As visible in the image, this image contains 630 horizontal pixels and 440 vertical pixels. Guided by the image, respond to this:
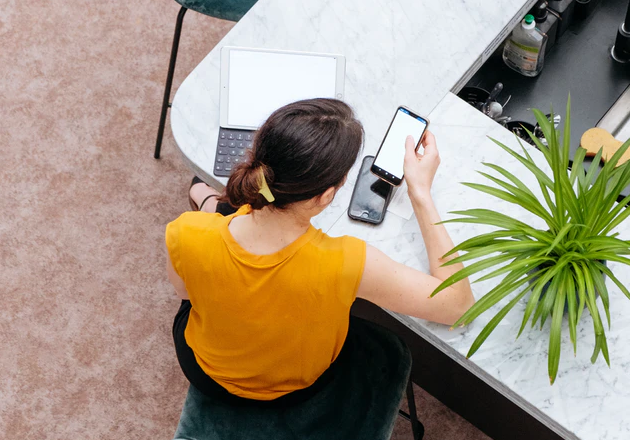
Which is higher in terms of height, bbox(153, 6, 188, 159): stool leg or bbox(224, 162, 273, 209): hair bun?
bbox(224, 162, 273, 209): hair bun

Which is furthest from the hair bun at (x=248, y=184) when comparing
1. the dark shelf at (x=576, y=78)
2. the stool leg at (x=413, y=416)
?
the dark shelf at (x=576, y=78)

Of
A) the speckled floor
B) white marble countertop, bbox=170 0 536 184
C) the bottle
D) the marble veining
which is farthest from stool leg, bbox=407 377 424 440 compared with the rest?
the bottle

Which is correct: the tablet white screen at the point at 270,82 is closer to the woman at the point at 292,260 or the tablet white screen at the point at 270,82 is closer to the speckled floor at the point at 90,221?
the woman at the point at 292,260

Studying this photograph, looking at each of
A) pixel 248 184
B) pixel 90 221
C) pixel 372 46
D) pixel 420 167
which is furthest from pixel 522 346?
pixel 90 221

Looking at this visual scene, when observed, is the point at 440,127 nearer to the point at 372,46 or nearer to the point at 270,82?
the point at 372,46

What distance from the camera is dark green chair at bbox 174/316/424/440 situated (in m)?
1.58

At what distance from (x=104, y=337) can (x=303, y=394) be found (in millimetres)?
1027

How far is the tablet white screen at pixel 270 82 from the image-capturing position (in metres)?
1.61

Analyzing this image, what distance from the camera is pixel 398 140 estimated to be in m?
1.54

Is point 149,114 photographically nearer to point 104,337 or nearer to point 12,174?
point 12,174

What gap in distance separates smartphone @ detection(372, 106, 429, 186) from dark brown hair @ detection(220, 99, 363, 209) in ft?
0.86

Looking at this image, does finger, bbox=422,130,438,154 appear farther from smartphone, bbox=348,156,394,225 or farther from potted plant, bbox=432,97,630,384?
potted plant, bbox=432,97,630,384

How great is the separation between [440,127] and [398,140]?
128 mm

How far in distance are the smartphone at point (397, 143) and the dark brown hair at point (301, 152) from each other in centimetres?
26
